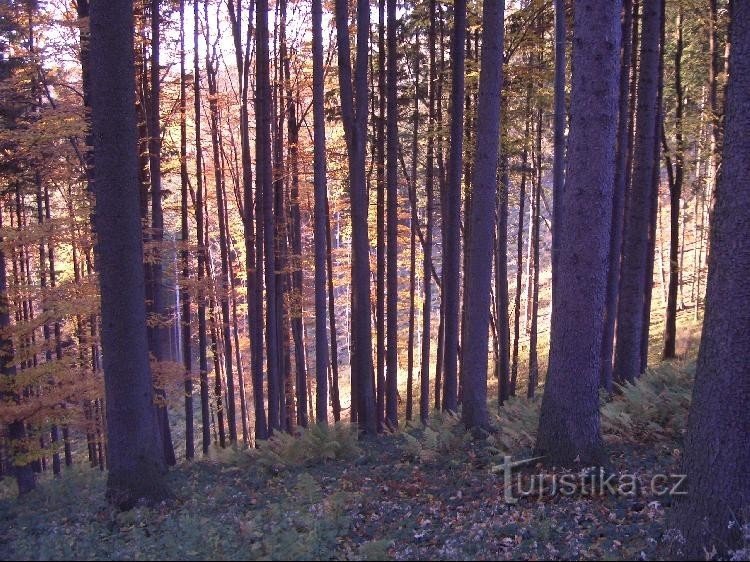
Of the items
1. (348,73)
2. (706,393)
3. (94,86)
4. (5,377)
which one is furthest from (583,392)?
(5,377)

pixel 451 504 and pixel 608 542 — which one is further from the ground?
pixel 608 542

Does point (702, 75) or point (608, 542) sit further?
point (702, 75)

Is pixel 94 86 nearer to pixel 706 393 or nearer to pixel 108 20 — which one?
pixel 108 20

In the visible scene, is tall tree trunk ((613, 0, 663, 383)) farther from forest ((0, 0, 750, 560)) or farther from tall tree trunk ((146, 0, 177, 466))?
tall tree trunk ((146, 0, 177, 466))

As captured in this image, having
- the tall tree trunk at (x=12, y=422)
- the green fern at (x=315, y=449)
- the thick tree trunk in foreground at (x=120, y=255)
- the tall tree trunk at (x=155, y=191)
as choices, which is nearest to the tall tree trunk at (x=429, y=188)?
the green fern at (x=315, y=449)

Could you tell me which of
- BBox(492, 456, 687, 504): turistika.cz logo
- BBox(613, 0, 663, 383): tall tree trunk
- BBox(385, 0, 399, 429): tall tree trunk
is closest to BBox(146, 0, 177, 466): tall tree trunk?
BBox(385, 0, 399, 429): tall tree trunk

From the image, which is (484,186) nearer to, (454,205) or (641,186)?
(454,205)

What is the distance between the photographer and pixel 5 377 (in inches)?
498

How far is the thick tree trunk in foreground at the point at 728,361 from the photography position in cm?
477

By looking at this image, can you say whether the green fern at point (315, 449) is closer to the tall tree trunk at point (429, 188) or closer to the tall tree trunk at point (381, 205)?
the tall tree trunk at point (381, 205)

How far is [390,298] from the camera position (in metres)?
15.6

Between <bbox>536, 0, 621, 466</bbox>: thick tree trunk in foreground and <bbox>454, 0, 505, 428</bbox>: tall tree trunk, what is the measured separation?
10.1 ft

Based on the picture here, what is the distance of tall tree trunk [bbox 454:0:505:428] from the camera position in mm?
9891

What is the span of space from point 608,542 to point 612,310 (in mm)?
8944
